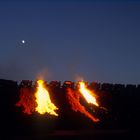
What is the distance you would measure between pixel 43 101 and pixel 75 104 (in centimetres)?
267

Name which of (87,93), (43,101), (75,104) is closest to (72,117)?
(75,104)

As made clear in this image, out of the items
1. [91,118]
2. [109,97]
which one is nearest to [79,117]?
[91,118]

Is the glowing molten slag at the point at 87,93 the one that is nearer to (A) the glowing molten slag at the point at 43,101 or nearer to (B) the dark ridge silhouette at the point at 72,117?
(B) the dark ridge silhouette at the point at 72,117

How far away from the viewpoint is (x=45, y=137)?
74.6 feet

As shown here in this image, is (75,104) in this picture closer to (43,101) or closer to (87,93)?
(87,93)

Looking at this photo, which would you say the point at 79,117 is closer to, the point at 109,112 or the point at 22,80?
the point at 109,112

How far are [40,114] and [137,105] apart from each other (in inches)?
378

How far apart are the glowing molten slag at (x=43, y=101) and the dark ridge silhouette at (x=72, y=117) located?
47 centimetres

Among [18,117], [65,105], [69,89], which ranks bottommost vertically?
[18,117]

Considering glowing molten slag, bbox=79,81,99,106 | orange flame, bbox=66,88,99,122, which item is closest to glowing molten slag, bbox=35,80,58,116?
orange flame, bbox=66,88,99,122

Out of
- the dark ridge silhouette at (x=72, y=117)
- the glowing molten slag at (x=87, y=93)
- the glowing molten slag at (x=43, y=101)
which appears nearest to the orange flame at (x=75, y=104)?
the dark ridge silhouette at (x=72, y=117)

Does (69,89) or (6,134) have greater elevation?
(69,89)

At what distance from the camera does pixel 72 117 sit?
27062 mm

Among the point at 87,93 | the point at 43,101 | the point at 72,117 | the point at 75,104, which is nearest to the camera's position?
the point at 72,117
